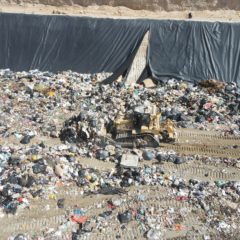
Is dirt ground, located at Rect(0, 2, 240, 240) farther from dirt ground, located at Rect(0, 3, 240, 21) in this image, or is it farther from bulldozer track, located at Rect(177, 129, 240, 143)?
dirt ground, located at Rect(0, 3, 240, 21)

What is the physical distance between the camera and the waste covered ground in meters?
6.69

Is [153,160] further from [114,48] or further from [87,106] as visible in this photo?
[114,48]

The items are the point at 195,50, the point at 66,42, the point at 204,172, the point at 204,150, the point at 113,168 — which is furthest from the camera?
the point at 66,42

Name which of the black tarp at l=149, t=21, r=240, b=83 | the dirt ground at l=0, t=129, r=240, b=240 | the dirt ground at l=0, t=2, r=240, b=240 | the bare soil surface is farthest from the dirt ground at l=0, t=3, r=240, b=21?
the dirt ground at l=0, t=129, r=240, b=240

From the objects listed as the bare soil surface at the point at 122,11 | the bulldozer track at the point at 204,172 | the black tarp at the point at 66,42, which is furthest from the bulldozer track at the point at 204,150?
the bare soil surface at the point at 122,11

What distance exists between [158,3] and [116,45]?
2.06 m

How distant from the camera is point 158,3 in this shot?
1305cm

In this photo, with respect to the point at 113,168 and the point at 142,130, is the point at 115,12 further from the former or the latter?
the point at 113,168

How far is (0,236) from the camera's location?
6.52 metres

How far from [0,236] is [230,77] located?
7195 millimetres

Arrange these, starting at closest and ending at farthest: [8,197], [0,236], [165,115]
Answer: [0,236] < [8,197] < [165,115]

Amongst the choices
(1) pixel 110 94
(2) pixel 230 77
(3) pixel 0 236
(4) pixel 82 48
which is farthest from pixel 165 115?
(3) pixel 0 236

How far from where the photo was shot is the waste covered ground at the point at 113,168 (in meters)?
6.69

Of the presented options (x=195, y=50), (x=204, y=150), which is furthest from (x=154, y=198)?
(x=195, y=50)
